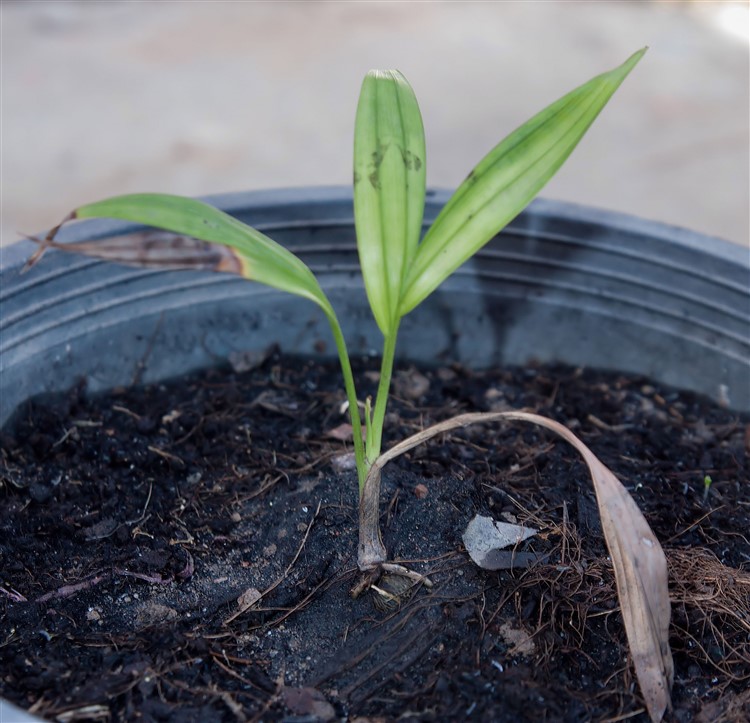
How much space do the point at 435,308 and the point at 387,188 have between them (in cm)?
51

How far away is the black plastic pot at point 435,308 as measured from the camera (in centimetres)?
113

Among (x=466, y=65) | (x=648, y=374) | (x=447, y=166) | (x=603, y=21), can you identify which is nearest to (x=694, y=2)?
→ (x=603, y=21)

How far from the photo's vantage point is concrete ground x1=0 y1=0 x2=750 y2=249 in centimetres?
229

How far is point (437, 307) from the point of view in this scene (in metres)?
1.31

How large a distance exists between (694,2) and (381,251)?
283 centimetres

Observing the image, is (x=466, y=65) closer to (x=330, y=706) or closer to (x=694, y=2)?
(x=694, y=2)

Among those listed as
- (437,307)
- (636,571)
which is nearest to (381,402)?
(636,571)

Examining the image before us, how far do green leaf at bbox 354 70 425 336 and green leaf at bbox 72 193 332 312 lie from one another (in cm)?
7

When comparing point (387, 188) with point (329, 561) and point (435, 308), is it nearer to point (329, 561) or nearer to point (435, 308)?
point (329, 561)

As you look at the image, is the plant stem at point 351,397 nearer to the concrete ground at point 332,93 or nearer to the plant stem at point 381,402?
the plant stem at point 381,402

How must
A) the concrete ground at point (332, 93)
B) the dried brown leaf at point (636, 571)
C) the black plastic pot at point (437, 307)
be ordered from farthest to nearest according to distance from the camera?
the concrete ground at point (332, 93), the black plastic pot at point (437, 307), the dried brown leaf at point (636, 571)

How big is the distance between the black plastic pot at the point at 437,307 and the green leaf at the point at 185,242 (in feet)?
1.23

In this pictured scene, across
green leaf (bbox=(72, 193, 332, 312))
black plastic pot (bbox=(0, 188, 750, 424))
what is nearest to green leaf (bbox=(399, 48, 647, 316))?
green leaf (bbox=(72, 193, 332, 312))

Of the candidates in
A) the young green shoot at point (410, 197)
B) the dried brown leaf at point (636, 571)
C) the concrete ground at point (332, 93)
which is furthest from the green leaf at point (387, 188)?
the concrete ground at point (332, 93)
